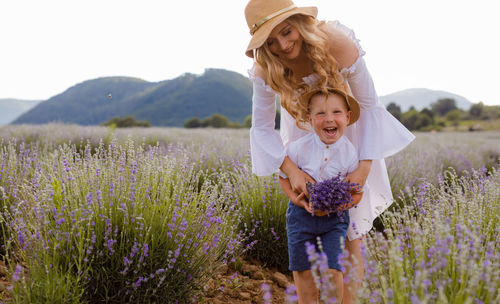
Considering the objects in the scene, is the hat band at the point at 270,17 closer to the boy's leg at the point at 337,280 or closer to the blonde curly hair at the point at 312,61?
the blonde curly hair at the point at 312,61

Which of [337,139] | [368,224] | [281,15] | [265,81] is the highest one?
[281,15]

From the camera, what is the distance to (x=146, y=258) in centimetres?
206

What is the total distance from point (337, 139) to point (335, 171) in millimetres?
179

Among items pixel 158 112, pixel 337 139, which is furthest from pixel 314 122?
pixel 158 112

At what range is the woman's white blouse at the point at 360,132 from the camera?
215cm

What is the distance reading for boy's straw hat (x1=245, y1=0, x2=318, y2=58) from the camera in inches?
78.0

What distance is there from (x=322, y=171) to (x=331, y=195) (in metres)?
0.27

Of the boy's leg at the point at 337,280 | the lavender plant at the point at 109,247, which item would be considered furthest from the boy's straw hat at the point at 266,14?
the boy's leg at the point at 337,280

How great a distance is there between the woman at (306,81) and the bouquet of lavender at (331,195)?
11 cm

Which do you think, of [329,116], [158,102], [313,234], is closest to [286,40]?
[329,116]

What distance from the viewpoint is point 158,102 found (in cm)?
12606

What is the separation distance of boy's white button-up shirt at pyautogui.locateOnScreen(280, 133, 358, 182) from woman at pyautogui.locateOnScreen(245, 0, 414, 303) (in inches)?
2.0

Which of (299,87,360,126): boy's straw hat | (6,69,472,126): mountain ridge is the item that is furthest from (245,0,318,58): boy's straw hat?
(6,69,472,126): mountain ridge

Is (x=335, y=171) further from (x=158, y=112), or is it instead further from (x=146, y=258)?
(x=158, y=112)
